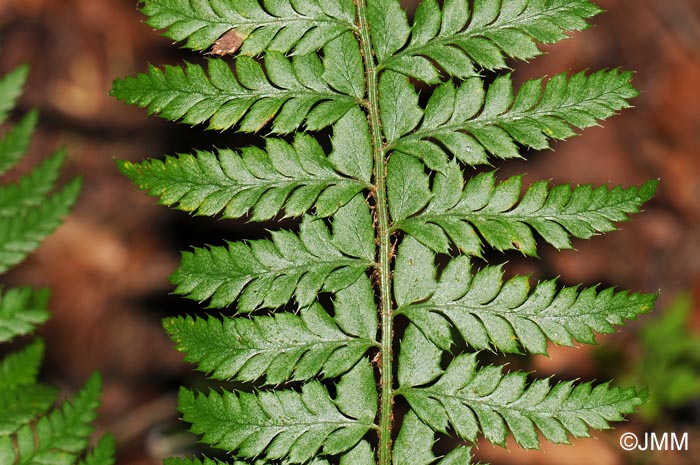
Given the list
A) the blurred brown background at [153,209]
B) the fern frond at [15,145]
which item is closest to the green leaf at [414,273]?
the fern frond at [15,145]

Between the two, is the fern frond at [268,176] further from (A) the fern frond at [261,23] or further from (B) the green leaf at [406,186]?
(A) the fern frond at [261,23]

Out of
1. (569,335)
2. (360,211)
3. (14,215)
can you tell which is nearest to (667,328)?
(569,335)

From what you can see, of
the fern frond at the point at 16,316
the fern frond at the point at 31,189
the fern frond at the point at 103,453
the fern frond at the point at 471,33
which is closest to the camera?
the fern frond at the point at 471,33

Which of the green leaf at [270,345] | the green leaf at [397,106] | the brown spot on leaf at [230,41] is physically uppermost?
the brown spot on leaf at [230,41]

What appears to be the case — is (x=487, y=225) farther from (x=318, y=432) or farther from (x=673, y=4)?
(x=673, y=4)

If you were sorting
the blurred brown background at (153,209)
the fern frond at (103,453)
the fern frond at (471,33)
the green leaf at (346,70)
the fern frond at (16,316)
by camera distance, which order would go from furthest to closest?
the blurred brown background at (153,209) → the fern frond at (16,316) → the fern frond at (103,453) → the green leaf at (346,70) → the fern frond at (471,33)

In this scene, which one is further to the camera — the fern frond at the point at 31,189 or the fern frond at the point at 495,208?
the fern frond at the point at 31,189
